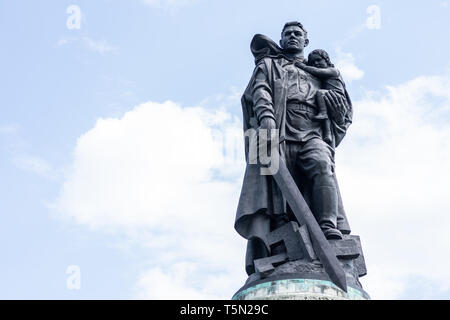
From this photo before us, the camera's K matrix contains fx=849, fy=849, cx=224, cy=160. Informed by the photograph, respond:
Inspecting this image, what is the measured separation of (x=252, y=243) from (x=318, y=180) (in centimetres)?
161

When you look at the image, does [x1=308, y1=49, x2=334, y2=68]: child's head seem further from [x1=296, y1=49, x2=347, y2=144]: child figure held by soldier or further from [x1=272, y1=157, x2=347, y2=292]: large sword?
[x1=272, y1=157, x2=347, y2=292]: large sword

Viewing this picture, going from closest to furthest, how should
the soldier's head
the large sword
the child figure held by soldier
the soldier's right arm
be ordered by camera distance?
the large sword
the soldier's right arm
the child figure held by soldier
the soldier's head

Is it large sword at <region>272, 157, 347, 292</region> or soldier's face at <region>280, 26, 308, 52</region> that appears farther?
soldier's face at <region>280, 26, 308, 52</region>

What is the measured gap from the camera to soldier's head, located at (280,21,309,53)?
17.0 meters

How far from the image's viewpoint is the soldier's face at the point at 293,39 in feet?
55.6

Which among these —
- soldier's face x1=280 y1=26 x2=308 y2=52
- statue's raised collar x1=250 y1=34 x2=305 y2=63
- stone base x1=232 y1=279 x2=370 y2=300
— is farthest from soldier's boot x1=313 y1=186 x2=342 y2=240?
soldier's face x1=280 y1=26 x2=308 y2=52

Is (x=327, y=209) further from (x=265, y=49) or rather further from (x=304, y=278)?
(x=265, y=49)

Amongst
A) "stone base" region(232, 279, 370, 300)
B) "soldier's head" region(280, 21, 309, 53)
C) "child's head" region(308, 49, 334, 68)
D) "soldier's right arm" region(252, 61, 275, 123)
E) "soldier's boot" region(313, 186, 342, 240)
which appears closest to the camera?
"stone base" region(232, 279, 370, 300)

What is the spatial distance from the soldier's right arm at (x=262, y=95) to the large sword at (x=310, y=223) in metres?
1.02

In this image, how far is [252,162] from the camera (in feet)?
50.8

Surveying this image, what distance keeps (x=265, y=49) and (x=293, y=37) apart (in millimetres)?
606

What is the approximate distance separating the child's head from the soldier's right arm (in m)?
1.04

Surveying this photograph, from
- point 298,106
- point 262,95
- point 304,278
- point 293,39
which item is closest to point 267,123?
point 262,95

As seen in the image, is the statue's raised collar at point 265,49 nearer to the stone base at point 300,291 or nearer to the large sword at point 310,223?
the large sword at point 310,223
